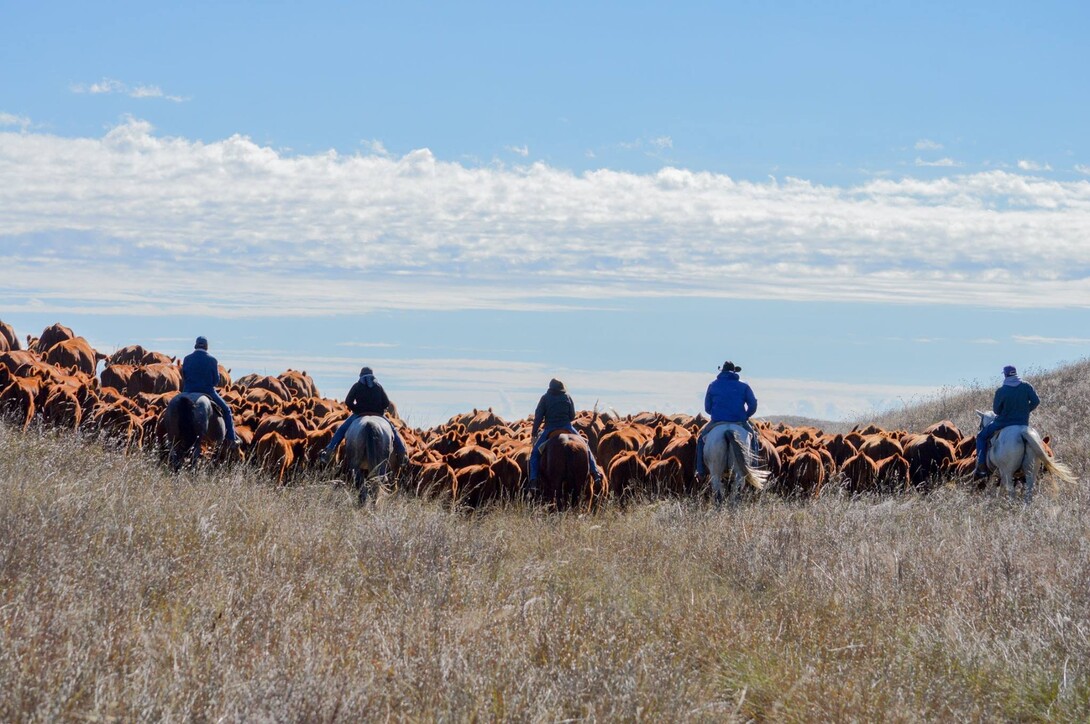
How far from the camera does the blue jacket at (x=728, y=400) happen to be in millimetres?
16281

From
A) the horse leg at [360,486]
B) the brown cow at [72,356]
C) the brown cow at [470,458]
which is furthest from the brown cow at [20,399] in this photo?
the brown cow at [72,356]

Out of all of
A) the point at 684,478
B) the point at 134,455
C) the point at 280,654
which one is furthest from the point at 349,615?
the point at 684,478

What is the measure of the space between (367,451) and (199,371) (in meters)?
3.05

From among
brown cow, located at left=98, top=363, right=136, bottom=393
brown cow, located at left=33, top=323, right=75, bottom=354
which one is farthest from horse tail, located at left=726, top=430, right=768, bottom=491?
brown cow, located at left=33, top=323, right=75, bottom=354

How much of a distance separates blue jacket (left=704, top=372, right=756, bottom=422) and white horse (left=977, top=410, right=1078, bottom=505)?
4.03 meters

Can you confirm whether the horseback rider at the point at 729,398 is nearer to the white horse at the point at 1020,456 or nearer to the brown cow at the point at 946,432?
the white horse at the point at 1020,456

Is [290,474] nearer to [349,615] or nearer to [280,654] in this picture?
[349,615]

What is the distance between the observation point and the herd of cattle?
54.0 ft

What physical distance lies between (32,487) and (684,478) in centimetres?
1042

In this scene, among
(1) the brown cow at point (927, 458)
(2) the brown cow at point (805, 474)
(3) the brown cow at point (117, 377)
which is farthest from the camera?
(3) the brown cow at point (117, 377)

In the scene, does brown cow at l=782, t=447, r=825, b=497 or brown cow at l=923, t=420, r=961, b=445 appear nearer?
brown cow at l=782, t=447, r=825, b=497

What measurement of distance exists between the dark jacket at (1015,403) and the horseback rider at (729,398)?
395 centimetres

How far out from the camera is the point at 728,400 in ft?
53.5

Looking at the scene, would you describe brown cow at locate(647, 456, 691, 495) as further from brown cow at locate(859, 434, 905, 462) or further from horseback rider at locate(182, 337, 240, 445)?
horseback rider at locate(182, 337, 240, 445)
